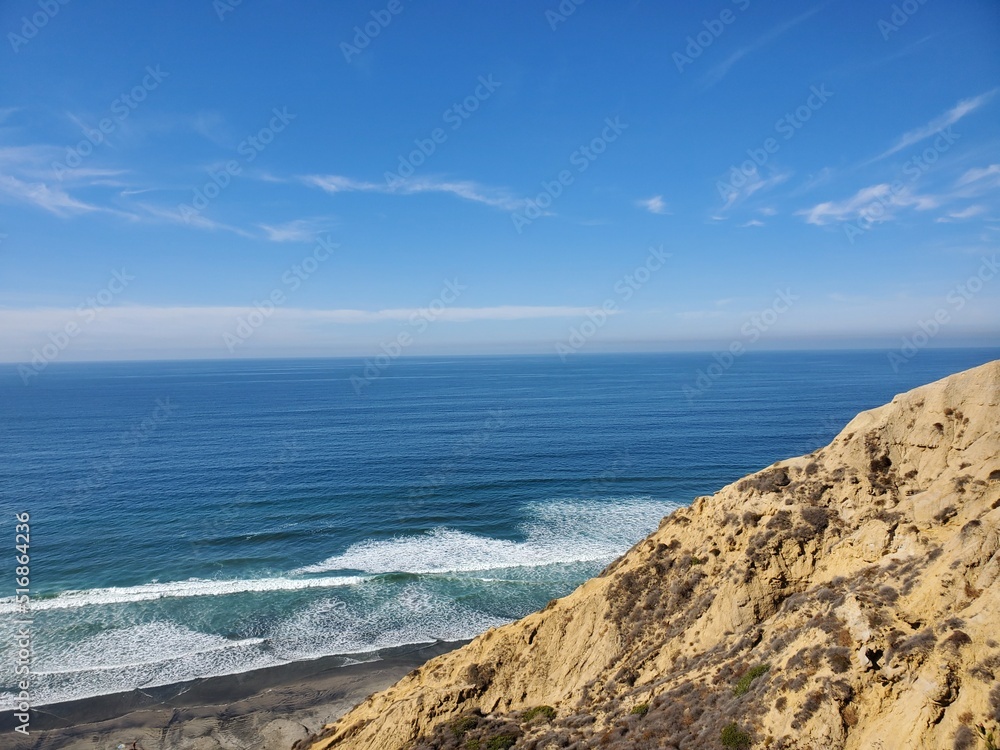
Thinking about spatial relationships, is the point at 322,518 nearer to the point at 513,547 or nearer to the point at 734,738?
the point at 513,547

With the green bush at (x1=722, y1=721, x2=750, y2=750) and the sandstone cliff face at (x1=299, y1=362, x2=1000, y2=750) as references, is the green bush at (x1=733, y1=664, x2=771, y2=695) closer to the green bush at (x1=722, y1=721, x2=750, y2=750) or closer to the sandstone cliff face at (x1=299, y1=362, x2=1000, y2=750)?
the sandstone cliff face at (x1=299, y1=362, x2=1000, y2=750)

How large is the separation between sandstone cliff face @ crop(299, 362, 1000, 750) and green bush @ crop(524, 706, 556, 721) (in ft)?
0.48

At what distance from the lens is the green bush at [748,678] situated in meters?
17.3

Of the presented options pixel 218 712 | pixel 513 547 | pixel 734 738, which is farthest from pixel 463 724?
pixel 513 547

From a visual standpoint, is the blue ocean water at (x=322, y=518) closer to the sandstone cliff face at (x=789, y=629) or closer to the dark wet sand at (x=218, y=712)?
the dark wet sand at (x=218, y=712)

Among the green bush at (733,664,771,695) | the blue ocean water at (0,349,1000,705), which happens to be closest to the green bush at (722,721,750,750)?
the green bush at (733,664,771,695)

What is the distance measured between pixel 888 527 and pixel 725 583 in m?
6.69

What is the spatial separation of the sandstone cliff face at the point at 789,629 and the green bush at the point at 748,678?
11cm

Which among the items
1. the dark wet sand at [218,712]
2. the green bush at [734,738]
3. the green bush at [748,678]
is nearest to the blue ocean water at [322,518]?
the dark wet sand at [218,712]

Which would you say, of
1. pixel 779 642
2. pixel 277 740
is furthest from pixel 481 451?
pixel 779 642

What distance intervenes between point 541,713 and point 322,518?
39236mm

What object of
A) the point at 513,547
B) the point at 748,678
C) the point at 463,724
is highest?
the point at 748,678

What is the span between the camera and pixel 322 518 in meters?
56.1

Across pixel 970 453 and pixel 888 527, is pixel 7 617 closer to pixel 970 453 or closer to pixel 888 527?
pixel 888 527
